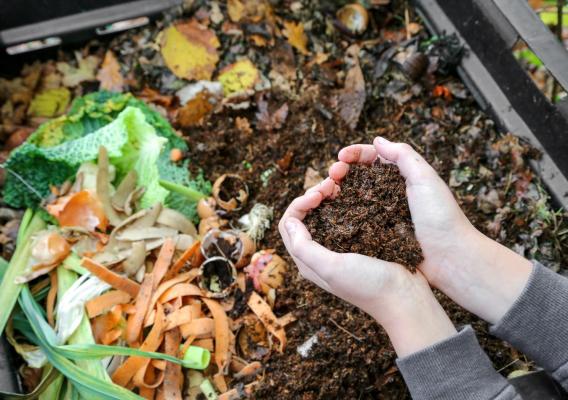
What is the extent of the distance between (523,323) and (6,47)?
8.62ft

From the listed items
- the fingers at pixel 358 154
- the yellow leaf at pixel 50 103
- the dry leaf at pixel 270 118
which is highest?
the fingers at pixel 358 154

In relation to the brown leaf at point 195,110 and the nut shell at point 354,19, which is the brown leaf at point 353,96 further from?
the brown leaf at point 195,110

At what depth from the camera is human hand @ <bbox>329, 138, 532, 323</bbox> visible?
5.35 ft

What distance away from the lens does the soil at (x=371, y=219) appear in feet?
5.54

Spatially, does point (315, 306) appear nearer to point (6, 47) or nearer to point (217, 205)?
point (217, 205)

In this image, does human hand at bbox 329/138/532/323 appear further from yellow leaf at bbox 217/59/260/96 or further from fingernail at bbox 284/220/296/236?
yellow leaf at bbox 217/59/260/96

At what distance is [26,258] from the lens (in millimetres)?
2275

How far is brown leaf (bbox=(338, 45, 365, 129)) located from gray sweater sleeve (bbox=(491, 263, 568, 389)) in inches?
48.2

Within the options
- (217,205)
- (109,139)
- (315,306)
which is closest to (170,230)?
(217,205)

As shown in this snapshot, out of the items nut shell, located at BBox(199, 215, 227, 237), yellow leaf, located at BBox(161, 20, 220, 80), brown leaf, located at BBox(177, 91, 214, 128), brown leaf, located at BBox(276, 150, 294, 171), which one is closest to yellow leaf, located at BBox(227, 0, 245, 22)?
yellow leaf, located at BBox(161, 20, 220, 80)

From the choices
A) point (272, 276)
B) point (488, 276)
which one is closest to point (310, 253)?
point (488, 276)

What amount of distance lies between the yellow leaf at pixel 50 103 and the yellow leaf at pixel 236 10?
3.04 feet

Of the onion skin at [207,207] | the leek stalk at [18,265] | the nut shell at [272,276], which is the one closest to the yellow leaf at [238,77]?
the onion skin at [207,207]

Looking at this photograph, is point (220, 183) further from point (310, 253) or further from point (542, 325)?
point (542, 325)
